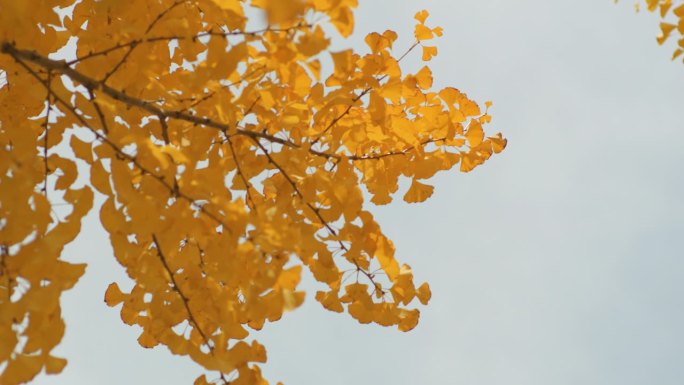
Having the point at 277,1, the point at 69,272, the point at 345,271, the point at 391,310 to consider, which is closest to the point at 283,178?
the point at 345,271

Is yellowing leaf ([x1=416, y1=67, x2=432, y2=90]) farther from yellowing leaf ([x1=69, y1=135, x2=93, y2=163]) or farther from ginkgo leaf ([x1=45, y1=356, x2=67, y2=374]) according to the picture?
ginkgo leaf ([x1=45, y1=356, x2=67, y2=374])

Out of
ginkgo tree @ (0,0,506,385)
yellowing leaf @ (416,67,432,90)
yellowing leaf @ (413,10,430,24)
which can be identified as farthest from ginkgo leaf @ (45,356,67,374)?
yellowing leaf @ (413,10,430,24)

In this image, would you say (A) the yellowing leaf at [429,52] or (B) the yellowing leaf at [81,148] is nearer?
(B) the yellowing leaf at [81,148]

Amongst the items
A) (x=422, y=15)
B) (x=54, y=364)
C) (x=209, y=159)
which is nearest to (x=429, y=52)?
(x=422, y=15)

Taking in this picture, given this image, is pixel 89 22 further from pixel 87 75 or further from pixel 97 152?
pixel 97 152

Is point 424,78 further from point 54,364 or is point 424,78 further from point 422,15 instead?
point 54,364

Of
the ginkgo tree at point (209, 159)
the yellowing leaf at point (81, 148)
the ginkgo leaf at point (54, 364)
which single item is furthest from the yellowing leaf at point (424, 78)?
the ginkgo leaf at point (54, 364)

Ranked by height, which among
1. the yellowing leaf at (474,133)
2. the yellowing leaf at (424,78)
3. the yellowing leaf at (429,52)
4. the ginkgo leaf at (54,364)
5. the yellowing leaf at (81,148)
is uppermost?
the yellowing leaf at (429,52)

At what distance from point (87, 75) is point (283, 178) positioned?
2.27 feet

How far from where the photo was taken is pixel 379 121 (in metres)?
2.29

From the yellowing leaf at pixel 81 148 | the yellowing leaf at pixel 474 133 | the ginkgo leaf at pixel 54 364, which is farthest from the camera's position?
the yellowing leaf at pixel 474 133

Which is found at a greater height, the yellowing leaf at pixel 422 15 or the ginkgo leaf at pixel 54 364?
the yellowing leaf at pixel 422 15

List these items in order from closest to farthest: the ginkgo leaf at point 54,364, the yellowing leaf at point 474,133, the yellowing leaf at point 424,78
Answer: the ginkgo leaf at point 54,364 < the yellowing leaf at point 424,78 < the yellowing leaf at point 474,133

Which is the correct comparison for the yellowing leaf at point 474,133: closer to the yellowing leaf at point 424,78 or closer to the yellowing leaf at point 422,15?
the yellowing leaf at point 424,78
